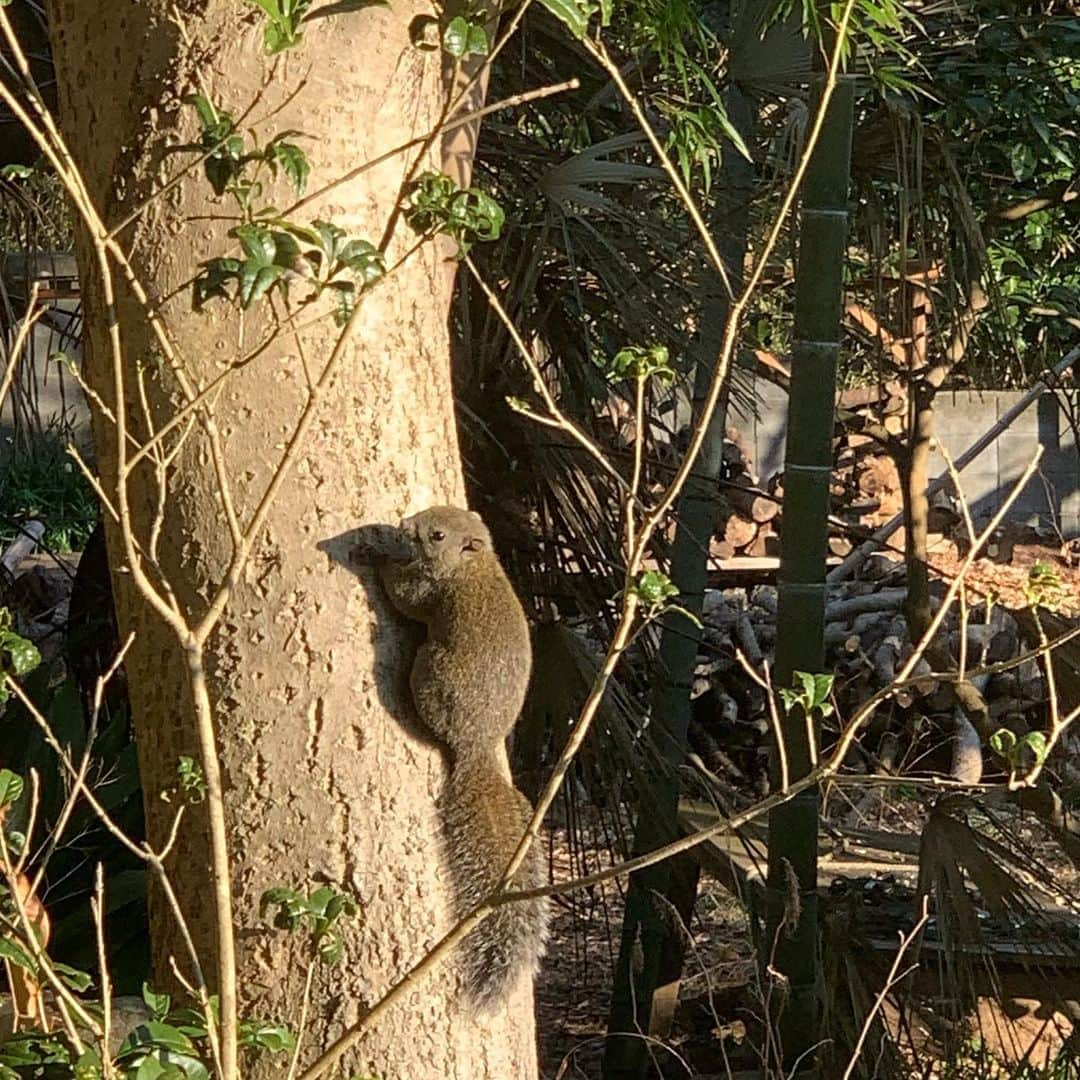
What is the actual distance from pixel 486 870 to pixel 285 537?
0.41 m

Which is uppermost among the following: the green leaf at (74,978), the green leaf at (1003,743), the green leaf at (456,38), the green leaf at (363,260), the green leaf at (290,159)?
the green leaf at (456,38)

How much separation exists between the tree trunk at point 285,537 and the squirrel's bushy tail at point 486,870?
3cm

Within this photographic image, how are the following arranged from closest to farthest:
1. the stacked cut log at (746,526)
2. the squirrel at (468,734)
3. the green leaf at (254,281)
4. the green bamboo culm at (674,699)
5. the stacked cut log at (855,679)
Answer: the green leaf at (254,281) < the squirrel at (468,734) < the green bamboo culm at (674,699) < the stacked cut log at (855,679) < the stacked cut log at (746,526)

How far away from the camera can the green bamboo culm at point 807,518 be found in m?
2.80

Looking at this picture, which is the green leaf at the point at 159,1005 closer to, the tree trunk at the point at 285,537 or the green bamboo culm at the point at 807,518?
the tree trunk at the point at 285,537

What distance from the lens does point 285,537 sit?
5.09 ft

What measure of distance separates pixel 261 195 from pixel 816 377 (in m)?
1.50

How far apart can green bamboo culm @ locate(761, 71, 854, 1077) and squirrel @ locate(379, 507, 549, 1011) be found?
0.97m

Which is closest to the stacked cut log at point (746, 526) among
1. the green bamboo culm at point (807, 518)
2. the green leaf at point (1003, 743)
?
the green bamboo culm at point (807, 518)

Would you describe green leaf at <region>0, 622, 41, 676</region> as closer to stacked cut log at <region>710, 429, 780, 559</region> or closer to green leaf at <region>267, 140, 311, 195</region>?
green leaf at <region>267, 140, 311, 195</region>

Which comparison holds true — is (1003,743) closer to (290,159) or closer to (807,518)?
(290,159)

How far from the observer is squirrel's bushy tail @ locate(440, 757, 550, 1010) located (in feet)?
5.38

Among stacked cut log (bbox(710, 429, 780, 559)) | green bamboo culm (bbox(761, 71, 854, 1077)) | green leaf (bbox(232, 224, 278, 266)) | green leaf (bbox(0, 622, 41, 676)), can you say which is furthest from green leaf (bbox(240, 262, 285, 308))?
stacked cut log (bbox(710, 429, 780, 559))

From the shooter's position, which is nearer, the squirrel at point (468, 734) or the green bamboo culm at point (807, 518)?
the squirrel at point (468, 734)
